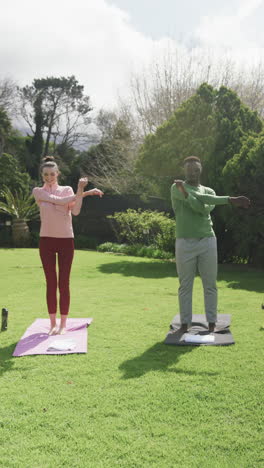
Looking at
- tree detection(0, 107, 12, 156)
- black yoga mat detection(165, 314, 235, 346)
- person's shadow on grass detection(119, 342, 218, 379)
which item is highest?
tree detection(0, 107, 12, 156)

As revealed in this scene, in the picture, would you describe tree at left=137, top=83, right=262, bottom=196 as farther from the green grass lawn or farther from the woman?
the woman

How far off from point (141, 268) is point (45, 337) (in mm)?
6320

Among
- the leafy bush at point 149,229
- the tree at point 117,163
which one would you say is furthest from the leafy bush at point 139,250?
the tree at point 117,163

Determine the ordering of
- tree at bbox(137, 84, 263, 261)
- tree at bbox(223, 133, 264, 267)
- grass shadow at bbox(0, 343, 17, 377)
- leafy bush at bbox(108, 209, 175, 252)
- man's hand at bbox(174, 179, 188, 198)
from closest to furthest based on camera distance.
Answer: grass shadow at bbox(0, 343, 17, 377), man's hand at bbox(174, 179, 188, 198), tree at bbox(223, 133, 264, 267), tree at bbox(137, 84, 263, 261), leafy bush at bbox(108, 209, 175, 252)

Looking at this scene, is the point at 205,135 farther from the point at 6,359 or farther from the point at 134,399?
the point at 134,399

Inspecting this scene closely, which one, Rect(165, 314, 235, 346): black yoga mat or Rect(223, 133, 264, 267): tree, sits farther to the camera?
Rect(223, 133, 264, 267): tree

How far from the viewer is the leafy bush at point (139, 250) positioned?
13.1 metres

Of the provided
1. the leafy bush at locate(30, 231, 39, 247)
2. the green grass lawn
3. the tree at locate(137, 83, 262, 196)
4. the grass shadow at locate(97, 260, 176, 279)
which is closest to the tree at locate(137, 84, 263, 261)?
the tree at locate(137, 83, 262, 196)

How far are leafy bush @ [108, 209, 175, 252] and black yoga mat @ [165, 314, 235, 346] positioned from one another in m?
8.09

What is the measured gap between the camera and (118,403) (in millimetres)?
2979

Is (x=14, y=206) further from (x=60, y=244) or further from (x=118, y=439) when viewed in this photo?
(x=118, y=439)

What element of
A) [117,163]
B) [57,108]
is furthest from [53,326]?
[57,108]

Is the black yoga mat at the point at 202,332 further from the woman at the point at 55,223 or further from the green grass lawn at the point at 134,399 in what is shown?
the woman at the point at 55,223

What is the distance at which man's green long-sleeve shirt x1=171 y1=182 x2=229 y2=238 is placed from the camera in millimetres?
4355
